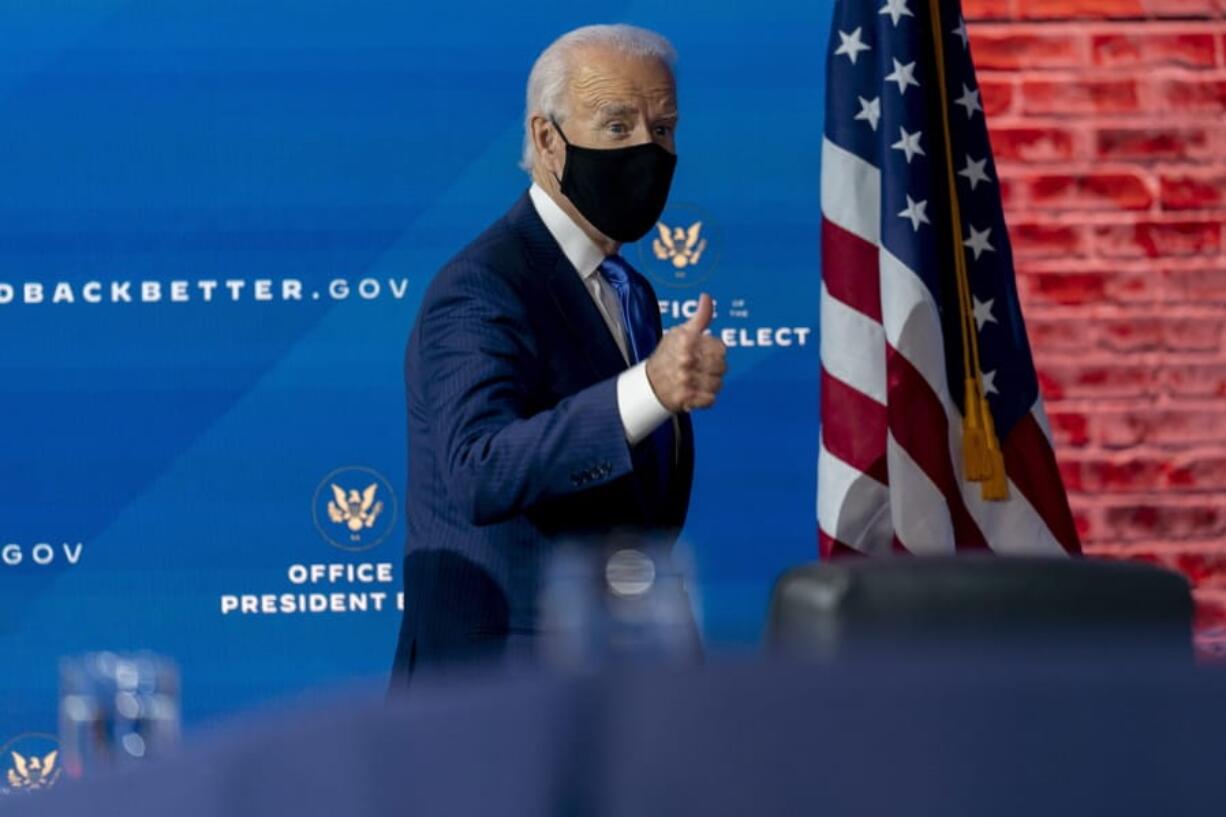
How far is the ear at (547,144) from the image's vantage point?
2508 millimetres

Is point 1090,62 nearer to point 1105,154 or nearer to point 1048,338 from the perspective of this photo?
point 1105,154

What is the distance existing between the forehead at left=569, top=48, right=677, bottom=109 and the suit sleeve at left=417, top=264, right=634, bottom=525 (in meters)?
0.33

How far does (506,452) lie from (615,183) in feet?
1.68

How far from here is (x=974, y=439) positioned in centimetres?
273

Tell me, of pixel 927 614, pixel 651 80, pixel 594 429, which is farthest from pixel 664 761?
pixel 651 80

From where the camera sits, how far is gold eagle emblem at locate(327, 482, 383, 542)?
2.83m

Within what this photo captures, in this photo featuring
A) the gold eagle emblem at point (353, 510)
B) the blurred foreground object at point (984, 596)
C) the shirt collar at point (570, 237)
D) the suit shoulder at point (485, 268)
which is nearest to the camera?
the blurred foreground object at point (984, 596)

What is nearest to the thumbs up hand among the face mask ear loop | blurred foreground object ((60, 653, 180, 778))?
the face mask ear loop

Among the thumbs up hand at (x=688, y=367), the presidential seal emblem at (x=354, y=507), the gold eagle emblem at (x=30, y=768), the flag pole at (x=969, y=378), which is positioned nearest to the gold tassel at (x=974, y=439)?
the flag pole at (x=969, y=378)

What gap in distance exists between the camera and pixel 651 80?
2.50 m

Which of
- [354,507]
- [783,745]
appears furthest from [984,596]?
[354,507]

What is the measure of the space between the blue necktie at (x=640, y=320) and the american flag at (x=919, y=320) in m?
0.37

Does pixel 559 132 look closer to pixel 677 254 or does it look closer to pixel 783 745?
pixel 677 254

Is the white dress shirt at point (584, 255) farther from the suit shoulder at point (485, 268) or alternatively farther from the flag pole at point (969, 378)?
the flag pole at point (969, 378)
